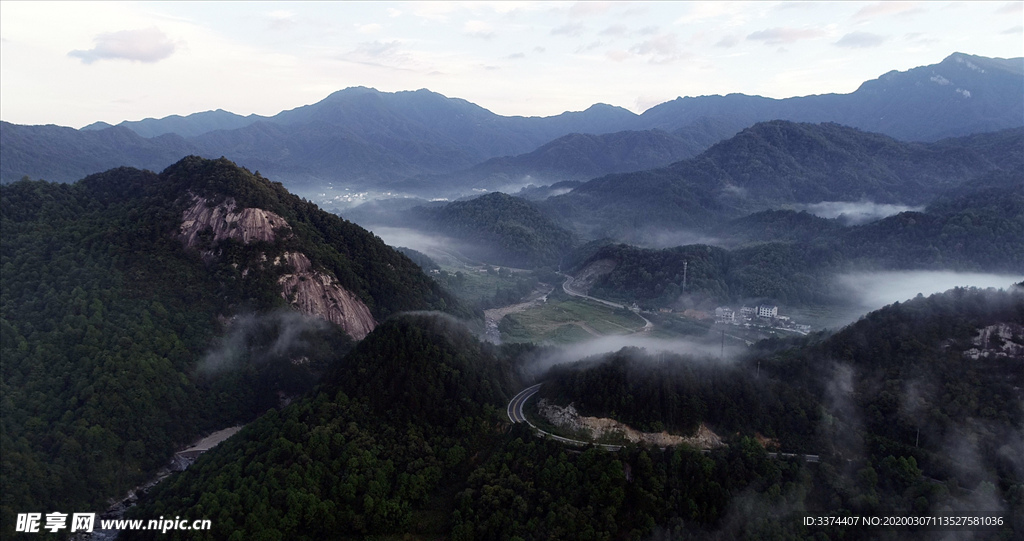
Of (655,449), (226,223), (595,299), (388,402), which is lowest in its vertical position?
(595,299)

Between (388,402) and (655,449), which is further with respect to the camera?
(388,402)

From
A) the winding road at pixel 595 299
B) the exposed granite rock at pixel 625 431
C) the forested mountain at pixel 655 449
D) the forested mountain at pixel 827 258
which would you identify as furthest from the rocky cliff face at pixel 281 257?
the forested mountain at pixel 827 258

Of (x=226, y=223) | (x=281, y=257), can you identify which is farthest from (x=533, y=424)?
(x=226, y=223)

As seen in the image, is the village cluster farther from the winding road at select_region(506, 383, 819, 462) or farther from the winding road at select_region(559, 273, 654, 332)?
the winding road at select_region(506, 383, 819, 462)

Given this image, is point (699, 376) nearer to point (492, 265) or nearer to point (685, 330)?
point (685, 330)

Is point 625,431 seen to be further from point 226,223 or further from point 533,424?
point 226,223

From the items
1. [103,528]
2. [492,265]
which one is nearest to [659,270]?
[492,265]

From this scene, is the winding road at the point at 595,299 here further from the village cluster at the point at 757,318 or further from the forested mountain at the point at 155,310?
the forested mountain at the point at 155,310
